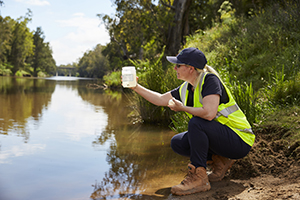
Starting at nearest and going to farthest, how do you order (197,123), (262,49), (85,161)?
(197,123) → (85,161) → (262,49)

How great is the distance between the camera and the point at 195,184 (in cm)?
273

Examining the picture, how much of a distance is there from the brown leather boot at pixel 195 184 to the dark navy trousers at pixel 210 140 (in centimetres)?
6

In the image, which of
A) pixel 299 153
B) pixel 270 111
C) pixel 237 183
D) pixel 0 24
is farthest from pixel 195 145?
pixel 0 24

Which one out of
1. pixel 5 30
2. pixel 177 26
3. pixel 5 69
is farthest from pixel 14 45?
pixel 177 26

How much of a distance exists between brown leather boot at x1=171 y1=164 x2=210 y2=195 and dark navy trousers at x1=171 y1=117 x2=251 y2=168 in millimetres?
60

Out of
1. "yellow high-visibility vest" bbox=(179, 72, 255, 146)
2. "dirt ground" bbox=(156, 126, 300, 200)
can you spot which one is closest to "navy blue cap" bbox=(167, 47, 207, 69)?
"yellow high-visibility vest" bbox=(179, 72, 255, 146)

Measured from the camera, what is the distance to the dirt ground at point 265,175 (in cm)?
253

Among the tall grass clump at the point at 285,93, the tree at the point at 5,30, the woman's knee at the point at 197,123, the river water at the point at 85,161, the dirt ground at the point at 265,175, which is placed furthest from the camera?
the tree at the point at 5,30

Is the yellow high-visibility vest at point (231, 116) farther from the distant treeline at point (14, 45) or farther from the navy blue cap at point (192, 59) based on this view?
the distant treeline at point (14, 45)

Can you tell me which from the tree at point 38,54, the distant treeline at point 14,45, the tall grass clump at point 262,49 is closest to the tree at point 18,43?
the distant treeline at point 14,45

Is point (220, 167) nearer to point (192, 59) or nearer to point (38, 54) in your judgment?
point (192, 59)

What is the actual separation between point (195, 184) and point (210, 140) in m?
0.46

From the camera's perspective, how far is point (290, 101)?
177 inches

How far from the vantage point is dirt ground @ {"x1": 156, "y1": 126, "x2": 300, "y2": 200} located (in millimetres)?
2525
